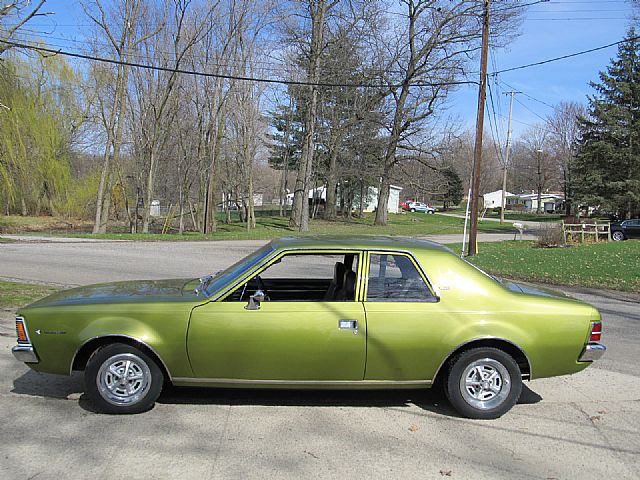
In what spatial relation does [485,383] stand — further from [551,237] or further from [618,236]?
[618,236]

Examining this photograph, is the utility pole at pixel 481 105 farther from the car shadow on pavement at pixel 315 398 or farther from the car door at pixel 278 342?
the car door at pixel 278 342

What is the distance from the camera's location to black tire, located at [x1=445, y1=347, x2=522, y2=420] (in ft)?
14.2

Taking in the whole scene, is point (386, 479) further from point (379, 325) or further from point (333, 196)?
point (333, 196)

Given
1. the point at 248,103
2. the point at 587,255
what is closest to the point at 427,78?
the point at 248,103

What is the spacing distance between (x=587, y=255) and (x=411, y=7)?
27.6 metres

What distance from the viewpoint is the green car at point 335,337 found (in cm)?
420

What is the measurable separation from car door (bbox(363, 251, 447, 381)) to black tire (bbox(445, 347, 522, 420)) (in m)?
0.21

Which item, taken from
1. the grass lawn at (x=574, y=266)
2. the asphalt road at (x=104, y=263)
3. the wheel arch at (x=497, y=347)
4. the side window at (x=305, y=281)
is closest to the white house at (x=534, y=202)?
the grass lawn at (x=574, y=266)

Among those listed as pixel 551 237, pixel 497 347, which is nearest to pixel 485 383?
pixel 497 347

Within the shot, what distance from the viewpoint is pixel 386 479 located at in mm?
3377

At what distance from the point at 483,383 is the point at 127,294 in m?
3.13

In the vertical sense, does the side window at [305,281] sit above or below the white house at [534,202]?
below

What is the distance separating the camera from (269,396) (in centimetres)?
477

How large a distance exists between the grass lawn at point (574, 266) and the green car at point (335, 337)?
383 inches
